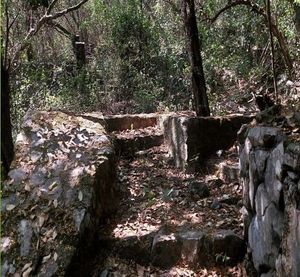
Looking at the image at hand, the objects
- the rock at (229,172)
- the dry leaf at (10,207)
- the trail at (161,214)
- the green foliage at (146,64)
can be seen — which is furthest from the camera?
the green foliage at (146,64)

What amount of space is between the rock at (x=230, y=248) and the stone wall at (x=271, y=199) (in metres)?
0.16

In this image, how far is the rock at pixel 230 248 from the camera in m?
4.11

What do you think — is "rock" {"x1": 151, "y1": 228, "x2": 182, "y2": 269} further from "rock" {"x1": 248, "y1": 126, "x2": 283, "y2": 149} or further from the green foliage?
the green foliage

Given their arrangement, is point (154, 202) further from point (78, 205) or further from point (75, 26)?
point (75, 26)

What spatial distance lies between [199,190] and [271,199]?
1870 mm

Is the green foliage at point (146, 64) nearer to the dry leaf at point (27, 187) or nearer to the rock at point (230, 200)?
the rock at point (230, 200)

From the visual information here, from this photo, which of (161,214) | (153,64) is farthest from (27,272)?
(153,64)

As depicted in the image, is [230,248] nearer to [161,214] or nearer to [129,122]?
[161,214]

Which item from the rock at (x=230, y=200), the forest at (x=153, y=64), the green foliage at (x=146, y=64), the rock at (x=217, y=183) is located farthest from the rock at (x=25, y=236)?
the green foliage at (x=146, y=64)

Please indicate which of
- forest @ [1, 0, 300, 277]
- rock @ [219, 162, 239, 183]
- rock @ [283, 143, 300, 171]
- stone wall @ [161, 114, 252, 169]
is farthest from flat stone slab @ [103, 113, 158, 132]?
rock @ [283, 143, 300, 171]

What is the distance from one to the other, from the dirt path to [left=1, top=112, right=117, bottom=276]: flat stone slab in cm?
23

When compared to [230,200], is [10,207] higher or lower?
higher

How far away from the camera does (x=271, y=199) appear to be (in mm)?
3322

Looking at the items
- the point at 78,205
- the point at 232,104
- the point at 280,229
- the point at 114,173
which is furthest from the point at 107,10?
the point at 280,229
